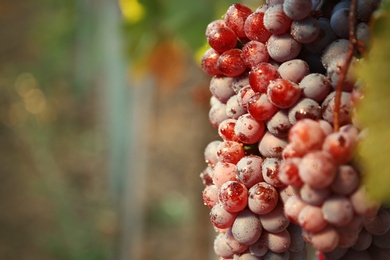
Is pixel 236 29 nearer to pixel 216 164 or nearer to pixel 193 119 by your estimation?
pixel 216 164

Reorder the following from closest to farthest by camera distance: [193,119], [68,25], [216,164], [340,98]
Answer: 1. [340,98]
2. [216,164]
3. [68,25]
4. [193,119]

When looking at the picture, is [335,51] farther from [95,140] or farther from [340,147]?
[95,140]

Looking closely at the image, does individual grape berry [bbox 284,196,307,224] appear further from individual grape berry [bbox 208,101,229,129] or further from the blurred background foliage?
the blurred background foliage

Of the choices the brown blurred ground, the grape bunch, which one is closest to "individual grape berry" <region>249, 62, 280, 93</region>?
the grape bunch

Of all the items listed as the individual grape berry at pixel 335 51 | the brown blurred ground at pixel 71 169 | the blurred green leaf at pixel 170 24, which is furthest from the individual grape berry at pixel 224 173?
the brown blurred ground at pixel 71 169

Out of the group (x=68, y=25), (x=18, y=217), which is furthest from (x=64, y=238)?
(x=68, y=25)

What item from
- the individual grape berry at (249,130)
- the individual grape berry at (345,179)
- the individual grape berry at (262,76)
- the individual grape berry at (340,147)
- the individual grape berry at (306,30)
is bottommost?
the individual grape berry at (345,179)

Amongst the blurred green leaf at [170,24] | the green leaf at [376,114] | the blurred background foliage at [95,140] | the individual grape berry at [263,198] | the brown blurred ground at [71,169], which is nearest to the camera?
the green leaf at [376,114]

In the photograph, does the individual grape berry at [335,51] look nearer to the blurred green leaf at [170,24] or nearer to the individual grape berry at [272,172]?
the individual grape berry at [272,172]
